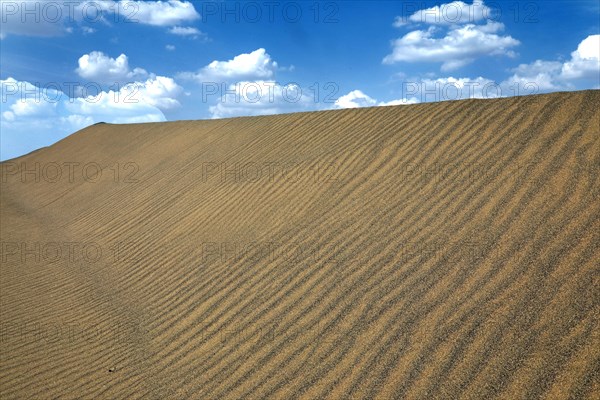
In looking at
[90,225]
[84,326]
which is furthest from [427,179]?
[90,225]

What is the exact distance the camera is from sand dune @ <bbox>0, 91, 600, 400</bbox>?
205 inches

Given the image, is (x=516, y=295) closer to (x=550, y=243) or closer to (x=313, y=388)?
(x=550, y=243)

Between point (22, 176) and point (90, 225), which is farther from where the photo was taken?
point (22, 176)

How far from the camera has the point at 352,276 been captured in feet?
23.2

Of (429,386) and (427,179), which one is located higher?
(427,179)

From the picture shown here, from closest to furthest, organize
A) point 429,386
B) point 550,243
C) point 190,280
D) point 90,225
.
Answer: point 429,386, point 550,243, point 190,280, point 90,225

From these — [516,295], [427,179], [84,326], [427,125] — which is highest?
[427,125]

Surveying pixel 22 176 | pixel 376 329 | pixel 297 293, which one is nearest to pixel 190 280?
pixel 297 293

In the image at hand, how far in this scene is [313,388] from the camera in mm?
5160

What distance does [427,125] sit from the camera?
11.8 metres

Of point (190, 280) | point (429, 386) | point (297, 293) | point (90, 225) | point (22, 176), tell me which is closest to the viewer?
point (429, 386)

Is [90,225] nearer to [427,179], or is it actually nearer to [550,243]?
[427,179]

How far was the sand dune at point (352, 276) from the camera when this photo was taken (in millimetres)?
5207

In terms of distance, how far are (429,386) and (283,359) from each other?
1725mm
